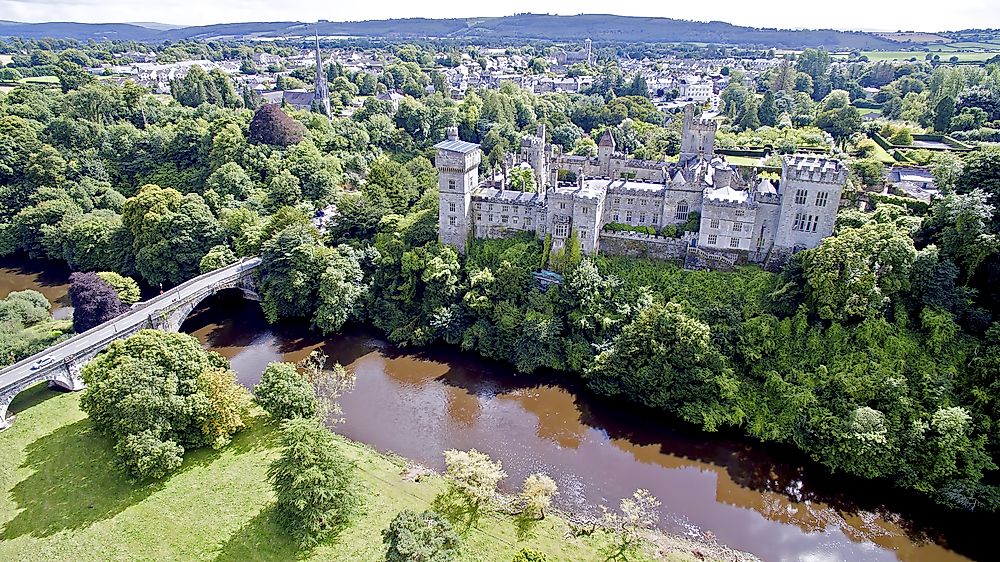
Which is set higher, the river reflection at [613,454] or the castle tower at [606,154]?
the castle tower at [606,154]

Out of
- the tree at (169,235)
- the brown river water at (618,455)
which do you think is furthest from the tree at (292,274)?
the tree at (169,235)

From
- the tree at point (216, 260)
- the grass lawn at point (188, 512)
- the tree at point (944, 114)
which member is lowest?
the grass lawn at point (188, 512)

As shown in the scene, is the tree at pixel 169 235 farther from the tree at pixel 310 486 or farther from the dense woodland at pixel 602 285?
the tree at pixel 310 486

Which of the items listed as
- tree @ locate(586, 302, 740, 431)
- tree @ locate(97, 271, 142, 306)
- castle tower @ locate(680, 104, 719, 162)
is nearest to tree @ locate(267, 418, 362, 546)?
tree @ locate(586, 302, 740, 431)

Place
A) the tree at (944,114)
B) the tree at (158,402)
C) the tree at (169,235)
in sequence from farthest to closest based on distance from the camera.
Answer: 1. the tree at (944,114)
2. the tree at (169,235)
3. the tree at (158,402)

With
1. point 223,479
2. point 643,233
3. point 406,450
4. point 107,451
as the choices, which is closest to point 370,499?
point 406,450

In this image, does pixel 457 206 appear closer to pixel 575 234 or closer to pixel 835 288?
pixel 575 234
